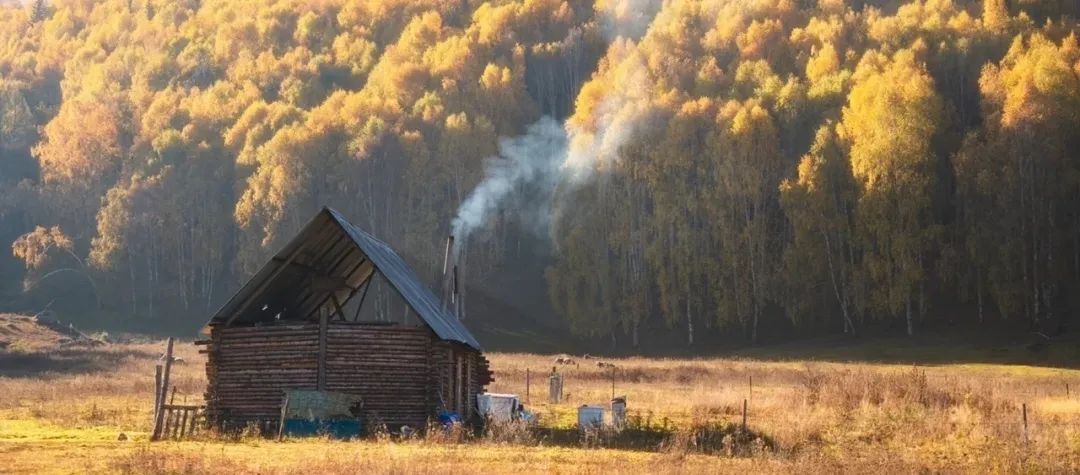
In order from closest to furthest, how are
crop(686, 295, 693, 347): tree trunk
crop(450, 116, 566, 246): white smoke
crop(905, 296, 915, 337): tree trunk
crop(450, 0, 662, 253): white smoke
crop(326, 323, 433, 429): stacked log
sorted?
crop(326, 323, 433, 429): stacked log
crop(905, 296, 915, 337): tree trunk
crop(686, 295, 693, 347): tree trunk
crop(450, 0, 662, 253): white smoke
crop(450, 116, 566, 246): white smoke

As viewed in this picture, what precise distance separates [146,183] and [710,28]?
5206 cm

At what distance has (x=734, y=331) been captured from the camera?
3068 inches

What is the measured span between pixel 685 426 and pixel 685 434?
4.38m

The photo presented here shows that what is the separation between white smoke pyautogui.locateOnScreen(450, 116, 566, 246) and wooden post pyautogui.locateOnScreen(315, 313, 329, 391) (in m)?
59.2

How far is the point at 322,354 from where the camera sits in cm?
2825

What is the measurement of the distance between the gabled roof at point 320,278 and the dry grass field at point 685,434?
3689 millimetres

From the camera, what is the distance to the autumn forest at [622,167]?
221ft

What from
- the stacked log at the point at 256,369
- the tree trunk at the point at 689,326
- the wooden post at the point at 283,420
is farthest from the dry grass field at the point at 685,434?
the tree trunk at the point at 689,326

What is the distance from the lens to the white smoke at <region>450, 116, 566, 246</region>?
3674 inches

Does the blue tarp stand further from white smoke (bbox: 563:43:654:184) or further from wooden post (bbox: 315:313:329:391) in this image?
white smoke (bbox: 563:43:654:184)

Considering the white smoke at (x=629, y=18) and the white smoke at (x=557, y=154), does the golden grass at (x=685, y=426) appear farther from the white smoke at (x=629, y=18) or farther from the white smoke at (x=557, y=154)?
the white smoke at (x=629, y=18)

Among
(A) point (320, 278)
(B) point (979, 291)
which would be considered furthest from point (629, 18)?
(A) point (320, 278)

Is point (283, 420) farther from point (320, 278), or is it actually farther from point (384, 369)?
point (320, 278)

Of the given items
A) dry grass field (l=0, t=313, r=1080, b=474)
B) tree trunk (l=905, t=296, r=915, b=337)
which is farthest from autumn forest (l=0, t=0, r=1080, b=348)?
dry grass field (l=0, t=313, r=1080, b=474)
